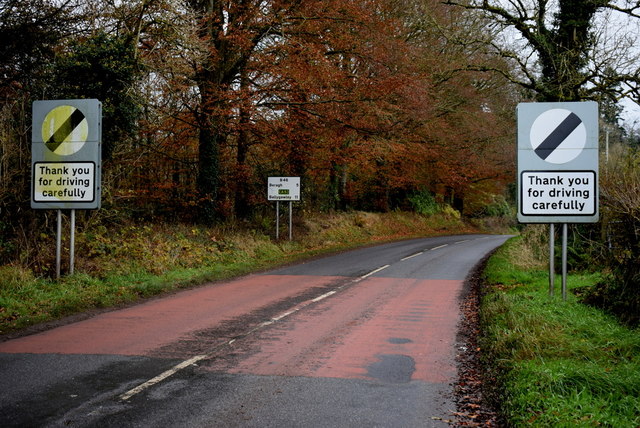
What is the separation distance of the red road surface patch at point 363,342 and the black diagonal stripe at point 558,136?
3180 millimetres

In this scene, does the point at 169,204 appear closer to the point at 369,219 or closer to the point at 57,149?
the point at 57,149

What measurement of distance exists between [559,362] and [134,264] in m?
10.0

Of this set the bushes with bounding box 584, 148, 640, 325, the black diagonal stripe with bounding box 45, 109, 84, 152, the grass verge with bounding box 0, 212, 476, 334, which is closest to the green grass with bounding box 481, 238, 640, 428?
Answer: the bushes with bounding box 584, 148, 640, 325

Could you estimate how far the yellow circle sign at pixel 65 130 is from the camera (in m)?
10.8

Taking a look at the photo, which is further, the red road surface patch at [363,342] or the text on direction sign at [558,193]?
the text on direction sign at [558,193]

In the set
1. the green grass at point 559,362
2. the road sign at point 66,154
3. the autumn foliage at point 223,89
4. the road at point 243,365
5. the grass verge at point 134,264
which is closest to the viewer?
the green grass at point 559,362

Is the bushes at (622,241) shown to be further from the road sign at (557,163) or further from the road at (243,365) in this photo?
the road at (243,365)

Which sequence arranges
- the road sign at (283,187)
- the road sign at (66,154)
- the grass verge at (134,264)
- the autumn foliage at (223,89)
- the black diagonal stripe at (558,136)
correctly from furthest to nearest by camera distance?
the road sign at (283,187) → the autumn foliage at (223,89) → the road sign at (66,154) → the grass verge at (134,264) → the black diagonal stripe at (558,136)

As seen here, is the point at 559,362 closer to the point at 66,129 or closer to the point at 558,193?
the point at 558,193

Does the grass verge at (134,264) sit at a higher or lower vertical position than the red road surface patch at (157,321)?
higher

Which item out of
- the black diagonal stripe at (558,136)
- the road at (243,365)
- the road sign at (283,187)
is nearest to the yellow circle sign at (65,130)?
the road at (243,365)

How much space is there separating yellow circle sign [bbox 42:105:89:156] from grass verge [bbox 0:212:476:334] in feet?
7.85

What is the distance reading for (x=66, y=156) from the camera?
10945 millimetres

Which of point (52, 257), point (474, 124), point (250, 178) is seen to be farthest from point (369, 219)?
point (52, 257)
